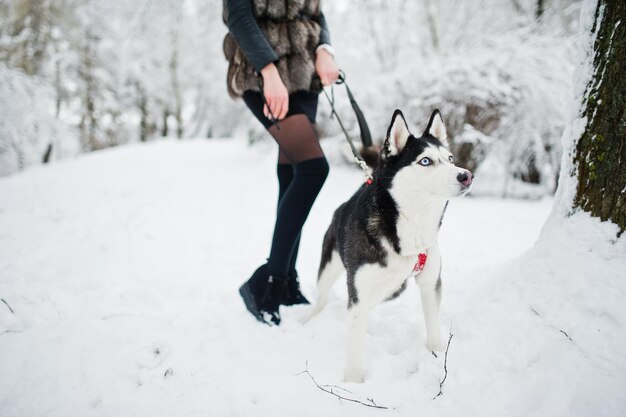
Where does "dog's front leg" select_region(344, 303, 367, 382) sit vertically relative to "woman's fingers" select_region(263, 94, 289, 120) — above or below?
below

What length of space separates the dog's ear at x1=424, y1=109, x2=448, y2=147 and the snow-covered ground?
725 mm

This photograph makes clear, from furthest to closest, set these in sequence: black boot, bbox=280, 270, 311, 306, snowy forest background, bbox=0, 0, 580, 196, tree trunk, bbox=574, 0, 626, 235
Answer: snowy forest background, bbox=0, 0, 580, 196, black boot, bbox=280, 270, 311, 306, tree trunk, bbox=574, 0, 626, 235

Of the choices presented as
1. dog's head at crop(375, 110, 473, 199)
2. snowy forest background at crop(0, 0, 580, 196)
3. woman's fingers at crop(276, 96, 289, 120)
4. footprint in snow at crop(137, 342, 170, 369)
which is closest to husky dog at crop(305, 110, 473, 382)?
dog's head at crop(375, 110, 473, 199)

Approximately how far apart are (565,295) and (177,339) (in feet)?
6.31

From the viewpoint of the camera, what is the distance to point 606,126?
1.47 m

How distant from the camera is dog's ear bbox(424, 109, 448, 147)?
170 centimetres

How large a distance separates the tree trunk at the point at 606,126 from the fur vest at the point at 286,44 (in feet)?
4.50

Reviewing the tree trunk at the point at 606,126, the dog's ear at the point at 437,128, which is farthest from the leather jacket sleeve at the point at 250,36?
the tree trunk at the point at 606,126

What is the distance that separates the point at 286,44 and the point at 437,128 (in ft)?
→ 3.09

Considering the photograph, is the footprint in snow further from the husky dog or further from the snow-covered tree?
the snow-covered tree

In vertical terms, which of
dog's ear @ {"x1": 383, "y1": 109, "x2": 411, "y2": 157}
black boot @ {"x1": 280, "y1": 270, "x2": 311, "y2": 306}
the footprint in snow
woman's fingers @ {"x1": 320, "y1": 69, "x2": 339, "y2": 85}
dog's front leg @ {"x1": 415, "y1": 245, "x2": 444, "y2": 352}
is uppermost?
woman's fingers @ {"x1": 320, "y1": 69, "x2": 339, "y2": 85}

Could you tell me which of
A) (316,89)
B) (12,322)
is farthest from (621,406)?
(12,322)

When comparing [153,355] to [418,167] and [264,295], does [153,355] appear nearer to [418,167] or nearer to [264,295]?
[264,295]

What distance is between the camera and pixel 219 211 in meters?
4.72
